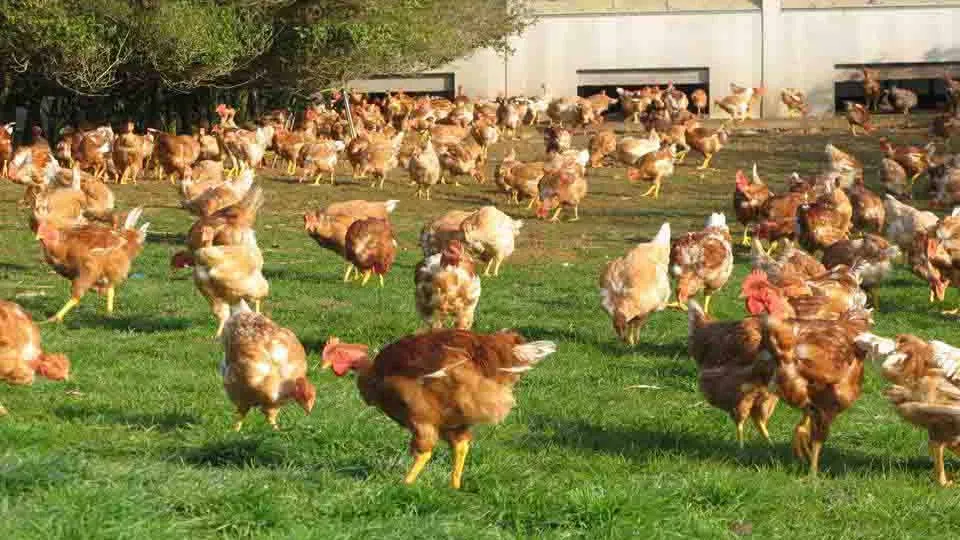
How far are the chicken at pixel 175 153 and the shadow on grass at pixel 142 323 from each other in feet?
46.3

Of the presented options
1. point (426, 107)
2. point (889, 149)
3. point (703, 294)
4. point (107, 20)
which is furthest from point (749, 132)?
point (703, 294)

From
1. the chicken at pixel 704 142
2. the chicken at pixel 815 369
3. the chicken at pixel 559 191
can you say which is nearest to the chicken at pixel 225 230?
the chicken at pixel 815 369

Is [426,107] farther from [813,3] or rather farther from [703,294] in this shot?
[703,294]

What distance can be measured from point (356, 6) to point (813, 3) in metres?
25.0

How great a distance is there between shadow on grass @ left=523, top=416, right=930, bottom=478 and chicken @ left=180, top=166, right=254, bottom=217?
393 inches

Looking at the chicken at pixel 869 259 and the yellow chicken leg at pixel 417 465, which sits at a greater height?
the chicken at pixel 869 259

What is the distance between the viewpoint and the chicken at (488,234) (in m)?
16.6

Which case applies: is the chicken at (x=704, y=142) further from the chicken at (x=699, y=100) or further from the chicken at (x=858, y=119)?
the chicken at (x=699, y=100)

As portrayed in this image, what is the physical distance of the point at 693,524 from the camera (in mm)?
6957

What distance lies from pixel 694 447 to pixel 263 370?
264 cm

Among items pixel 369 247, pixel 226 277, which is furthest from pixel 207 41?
pixel 226 277

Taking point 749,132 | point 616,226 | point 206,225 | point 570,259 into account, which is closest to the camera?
point 206,225

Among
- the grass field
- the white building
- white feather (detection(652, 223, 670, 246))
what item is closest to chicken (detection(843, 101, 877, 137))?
the white building

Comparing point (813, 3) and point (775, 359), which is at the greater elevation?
point (813, 3)
